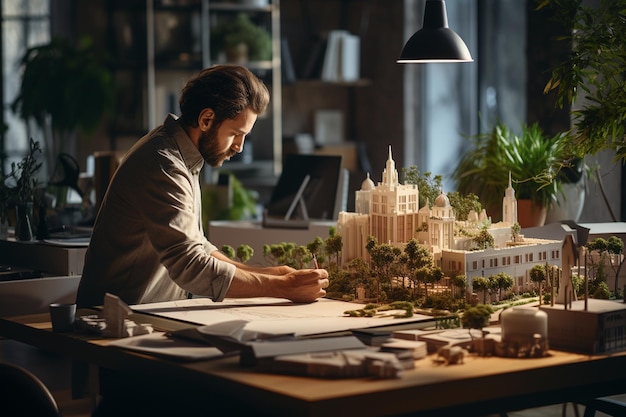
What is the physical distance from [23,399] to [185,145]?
1192mm

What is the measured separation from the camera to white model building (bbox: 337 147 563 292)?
11.3 ft

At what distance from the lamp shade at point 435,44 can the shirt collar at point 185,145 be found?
0.87 meters

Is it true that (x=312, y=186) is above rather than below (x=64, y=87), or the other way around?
below

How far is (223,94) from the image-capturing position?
3.57 meters

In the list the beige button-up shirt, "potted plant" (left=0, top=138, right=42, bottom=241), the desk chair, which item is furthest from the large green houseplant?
"potted plant" (left=0, top=138, right=42, bottom=241)

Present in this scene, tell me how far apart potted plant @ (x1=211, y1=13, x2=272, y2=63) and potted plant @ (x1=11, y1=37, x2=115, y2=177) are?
3.21 feet

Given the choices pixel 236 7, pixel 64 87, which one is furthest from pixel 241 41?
pixel 64 87

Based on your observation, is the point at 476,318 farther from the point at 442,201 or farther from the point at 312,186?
the point at 312,186

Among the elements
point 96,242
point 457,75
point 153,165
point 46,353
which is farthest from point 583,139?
point 457,75

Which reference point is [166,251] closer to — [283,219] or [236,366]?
[236,366]

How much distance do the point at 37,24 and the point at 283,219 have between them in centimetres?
443

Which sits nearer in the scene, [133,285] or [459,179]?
[133,285]

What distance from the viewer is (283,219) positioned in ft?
18.2

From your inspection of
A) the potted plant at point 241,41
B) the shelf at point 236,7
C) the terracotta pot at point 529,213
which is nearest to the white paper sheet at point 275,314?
the terracotta pot at point 529,213
